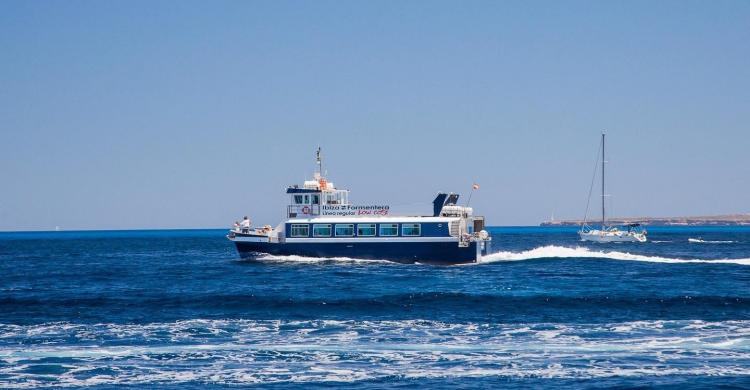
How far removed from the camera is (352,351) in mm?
27766

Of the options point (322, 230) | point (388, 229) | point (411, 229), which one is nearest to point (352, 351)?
point (411, 229)

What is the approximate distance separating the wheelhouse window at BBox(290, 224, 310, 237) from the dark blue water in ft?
26.9

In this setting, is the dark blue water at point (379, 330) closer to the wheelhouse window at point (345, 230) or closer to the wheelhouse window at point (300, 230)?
the wheelhouse window at point (345, 230)

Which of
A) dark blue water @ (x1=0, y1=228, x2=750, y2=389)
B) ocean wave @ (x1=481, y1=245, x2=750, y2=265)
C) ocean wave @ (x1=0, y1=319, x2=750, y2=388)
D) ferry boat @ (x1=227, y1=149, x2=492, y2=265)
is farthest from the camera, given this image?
ocean wave @ (x1=481, y1=245, x2=750, y2=265)

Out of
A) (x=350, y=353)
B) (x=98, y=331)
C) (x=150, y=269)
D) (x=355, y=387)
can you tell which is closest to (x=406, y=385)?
(x=355, y=387)

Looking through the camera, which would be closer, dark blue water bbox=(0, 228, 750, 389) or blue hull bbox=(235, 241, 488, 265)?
dark blue water bbox=(0, 228, 750, 389)

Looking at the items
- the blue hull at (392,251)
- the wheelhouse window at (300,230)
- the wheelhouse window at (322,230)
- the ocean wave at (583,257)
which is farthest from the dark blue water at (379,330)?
the ocean wave at (583,257)

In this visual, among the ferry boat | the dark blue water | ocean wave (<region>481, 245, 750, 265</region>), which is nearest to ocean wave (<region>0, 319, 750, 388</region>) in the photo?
the dark blue water

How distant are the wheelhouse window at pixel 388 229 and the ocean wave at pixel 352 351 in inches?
1189

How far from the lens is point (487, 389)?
21.7 meters

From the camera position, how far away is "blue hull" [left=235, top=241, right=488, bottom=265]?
64.7 m

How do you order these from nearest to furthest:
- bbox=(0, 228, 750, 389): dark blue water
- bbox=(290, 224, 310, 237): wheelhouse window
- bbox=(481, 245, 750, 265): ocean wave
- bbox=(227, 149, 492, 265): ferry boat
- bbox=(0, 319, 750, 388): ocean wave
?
bbox=(0, 228, 750, 389): dark blue water, bbox=(0, 319, 750, 388): ocean wave, bbox=(227, 149, 492, 265): ferry boat, bbox=(290, 224, 310, 237): wheelhouse window, bbox=(481, 245, 750, 265): ocean wave

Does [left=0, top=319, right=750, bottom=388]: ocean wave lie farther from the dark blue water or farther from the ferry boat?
the ferry boat

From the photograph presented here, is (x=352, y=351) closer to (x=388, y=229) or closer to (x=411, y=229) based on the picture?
(x=411, y=229)
